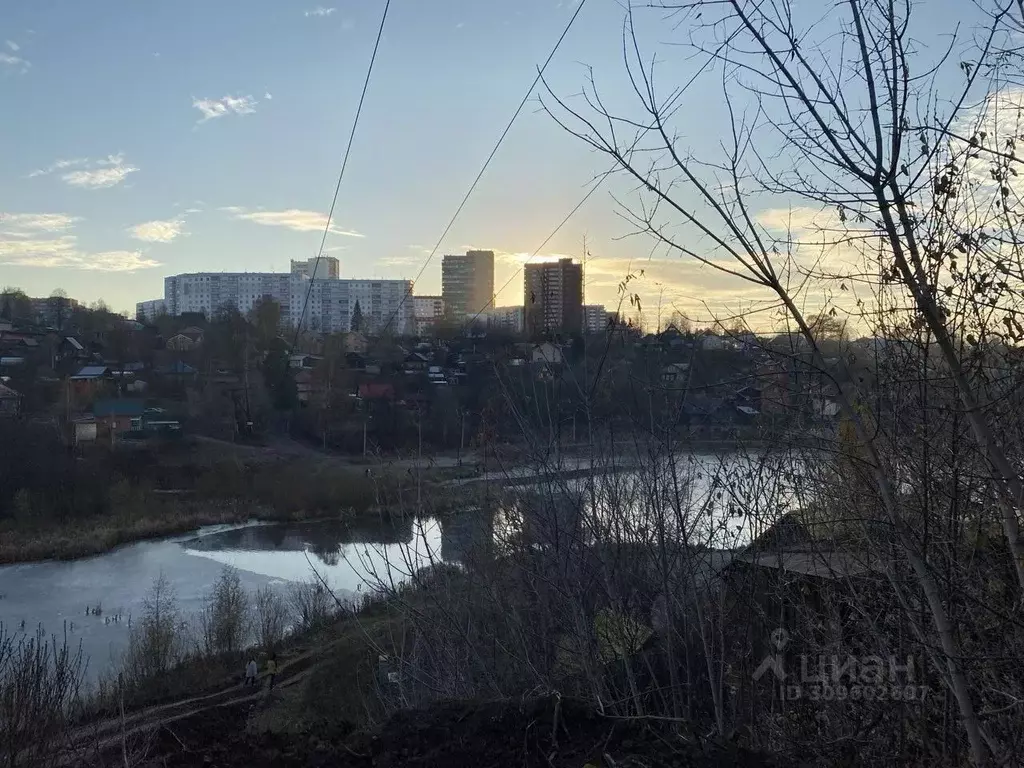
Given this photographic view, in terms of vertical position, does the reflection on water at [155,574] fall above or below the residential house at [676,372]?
below

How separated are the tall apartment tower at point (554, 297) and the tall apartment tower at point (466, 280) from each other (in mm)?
2913

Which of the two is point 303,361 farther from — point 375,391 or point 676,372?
point 676,372

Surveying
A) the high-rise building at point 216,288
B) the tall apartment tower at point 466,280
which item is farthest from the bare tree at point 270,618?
the high-rise building at point 216,288

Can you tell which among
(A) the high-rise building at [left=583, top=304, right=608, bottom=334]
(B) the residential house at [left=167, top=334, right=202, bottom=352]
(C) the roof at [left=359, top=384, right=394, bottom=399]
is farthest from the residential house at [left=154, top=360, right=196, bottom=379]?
(A) the high-rise building at [left=583, top=304, right=608, bottom=334]

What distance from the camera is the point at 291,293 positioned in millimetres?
56781

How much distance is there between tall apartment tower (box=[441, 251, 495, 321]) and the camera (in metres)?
7.99

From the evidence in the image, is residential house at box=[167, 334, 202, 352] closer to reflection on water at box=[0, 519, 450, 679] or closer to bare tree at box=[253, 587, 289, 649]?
reflection on water at box=[0, 519, 450, 679]

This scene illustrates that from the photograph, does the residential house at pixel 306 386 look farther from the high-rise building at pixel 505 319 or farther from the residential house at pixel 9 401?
the high-rise building at pixel 505 319

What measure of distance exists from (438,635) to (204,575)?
13.7 metres

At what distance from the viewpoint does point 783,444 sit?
315 centimetres

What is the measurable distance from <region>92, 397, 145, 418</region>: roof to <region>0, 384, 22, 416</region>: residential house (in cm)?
212

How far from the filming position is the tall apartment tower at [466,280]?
7992mm

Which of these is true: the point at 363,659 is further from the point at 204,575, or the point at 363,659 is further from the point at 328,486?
the point at 328,486

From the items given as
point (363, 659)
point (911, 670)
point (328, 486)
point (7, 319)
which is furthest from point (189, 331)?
point (911, 670)
